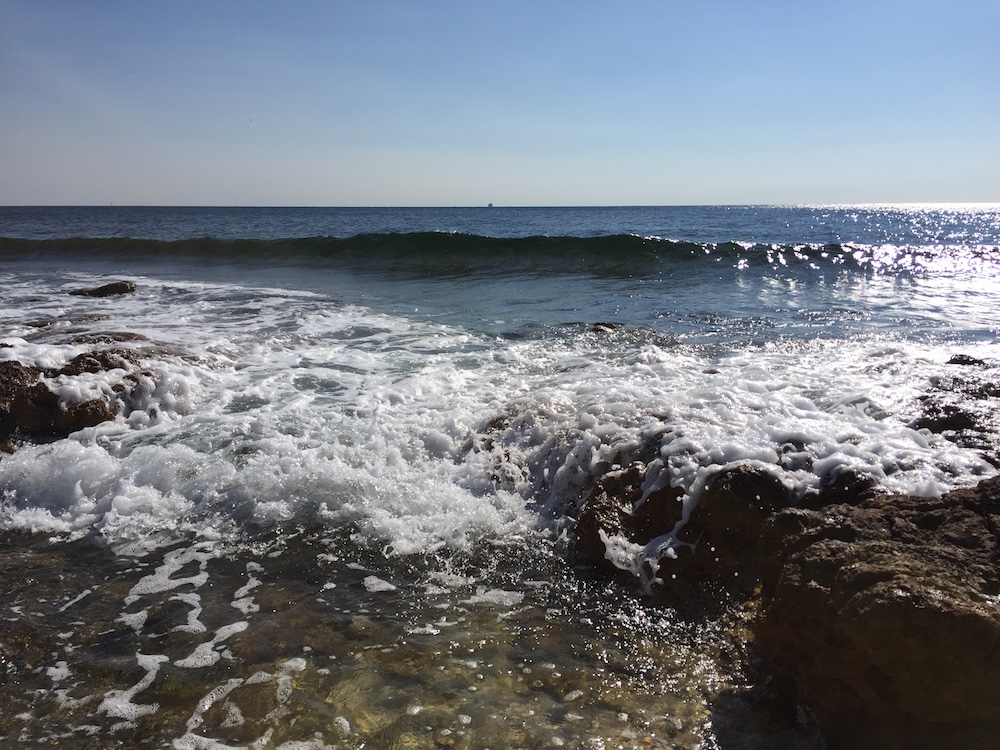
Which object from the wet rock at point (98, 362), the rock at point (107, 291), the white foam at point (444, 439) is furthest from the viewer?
the rock at point (107, 291)

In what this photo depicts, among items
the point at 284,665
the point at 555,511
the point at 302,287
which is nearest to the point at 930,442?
the point at 555,511

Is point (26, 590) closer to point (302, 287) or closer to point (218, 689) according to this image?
point (218, 689)

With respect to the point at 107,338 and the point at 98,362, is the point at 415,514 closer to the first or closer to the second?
the point at 98,362

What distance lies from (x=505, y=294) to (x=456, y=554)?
382 inches

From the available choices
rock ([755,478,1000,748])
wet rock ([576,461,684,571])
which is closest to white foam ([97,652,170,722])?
wet rock ([576,461,684,571])

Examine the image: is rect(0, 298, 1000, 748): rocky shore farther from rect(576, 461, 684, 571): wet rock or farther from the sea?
the sea

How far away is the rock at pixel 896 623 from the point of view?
6.97 feet

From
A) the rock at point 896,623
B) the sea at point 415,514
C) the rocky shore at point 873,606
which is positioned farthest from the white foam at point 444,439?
the rock at point 896,623

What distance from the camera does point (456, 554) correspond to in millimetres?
3730

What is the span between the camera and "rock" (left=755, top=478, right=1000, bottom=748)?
83.6 inches

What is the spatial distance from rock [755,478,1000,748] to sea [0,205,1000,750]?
217 millimetres

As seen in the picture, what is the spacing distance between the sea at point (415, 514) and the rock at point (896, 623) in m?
0.22

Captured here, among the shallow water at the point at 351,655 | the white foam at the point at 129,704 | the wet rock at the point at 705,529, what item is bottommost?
the white foam at the point at 129,704

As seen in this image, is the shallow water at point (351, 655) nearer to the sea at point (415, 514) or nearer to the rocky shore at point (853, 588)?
the sea at point (415, 514)
